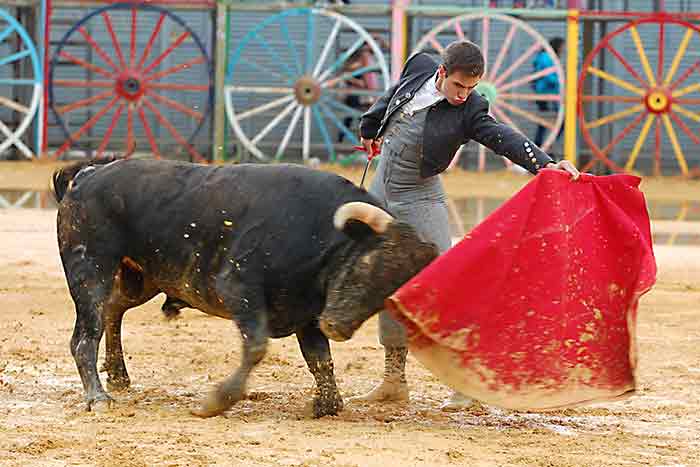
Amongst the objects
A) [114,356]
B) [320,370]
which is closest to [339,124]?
[114,356]

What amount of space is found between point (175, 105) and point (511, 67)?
4.49 m

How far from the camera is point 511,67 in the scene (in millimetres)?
17391

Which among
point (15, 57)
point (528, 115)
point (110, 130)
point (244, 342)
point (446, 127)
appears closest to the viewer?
point (244, 342)

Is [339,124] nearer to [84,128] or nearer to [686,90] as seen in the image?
[84,128]

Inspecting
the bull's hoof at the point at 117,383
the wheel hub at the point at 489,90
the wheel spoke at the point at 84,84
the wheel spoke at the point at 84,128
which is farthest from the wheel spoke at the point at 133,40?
the bull's hoof at the point at 117,383

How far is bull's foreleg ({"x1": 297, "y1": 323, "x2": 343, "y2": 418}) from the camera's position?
5395 mm

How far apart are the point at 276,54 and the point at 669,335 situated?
11.3 meters

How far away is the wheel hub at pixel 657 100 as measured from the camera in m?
17.5

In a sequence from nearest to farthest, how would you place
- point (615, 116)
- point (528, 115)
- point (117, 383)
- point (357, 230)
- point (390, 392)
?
point (357, 230), point (390, 392), point (117, 383), point (528, 115), point (615, 116)

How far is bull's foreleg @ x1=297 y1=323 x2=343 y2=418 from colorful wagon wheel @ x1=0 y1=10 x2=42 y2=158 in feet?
40.3

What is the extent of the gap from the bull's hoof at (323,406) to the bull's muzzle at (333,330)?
42 cm

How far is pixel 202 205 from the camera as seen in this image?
5.44 m

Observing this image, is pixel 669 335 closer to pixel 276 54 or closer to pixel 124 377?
pixel 124 377

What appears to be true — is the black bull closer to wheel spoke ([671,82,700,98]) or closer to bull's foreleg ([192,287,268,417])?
bull's foreleg ([192,287,268,417])
